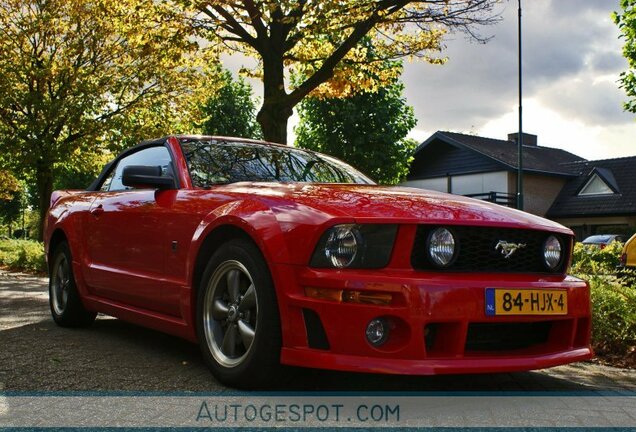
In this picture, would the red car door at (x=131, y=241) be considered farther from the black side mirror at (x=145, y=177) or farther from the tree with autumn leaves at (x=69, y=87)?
the tree with autumn leaves at (x=69, y=87)

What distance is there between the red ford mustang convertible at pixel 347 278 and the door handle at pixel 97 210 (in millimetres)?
810

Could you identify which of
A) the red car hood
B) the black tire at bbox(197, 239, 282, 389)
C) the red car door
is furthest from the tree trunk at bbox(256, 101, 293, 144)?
the black tire at bbox(197, 239, 282, 389)

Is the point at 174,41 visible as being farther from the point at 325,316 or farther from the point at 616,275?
the point at 325,316

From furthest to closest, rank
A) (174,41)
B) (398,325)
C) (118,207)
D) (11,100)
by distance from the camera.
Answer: (11,100), (174,41), (118,207), (398,325)

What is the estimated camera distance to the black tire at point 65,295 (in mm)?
5840

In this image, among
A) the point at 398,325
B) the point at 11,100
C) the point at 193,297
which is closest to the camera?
the point at 398,325

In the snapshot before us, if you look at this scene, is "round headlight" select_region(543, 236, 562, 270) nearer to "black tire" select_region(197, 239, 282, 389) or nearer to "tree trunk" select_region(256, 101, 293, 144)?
"black tire" select_region(197, 239, 282, 389)

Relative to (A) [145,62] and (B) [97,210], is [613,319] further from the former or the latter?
(A) [145,62]

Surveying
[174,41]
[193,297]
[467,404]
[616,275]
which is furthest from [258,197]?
[174,41]

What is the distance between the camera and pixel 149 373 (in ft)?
13.6

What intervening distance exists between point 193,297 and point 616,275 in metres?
4.86

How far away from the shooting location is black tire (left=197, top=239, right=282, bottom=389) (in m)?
3.47

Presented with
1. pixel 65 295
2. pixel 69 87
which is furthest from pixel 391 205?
pixel 69 87

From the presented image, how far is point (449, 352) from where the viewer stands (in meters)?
3.31
